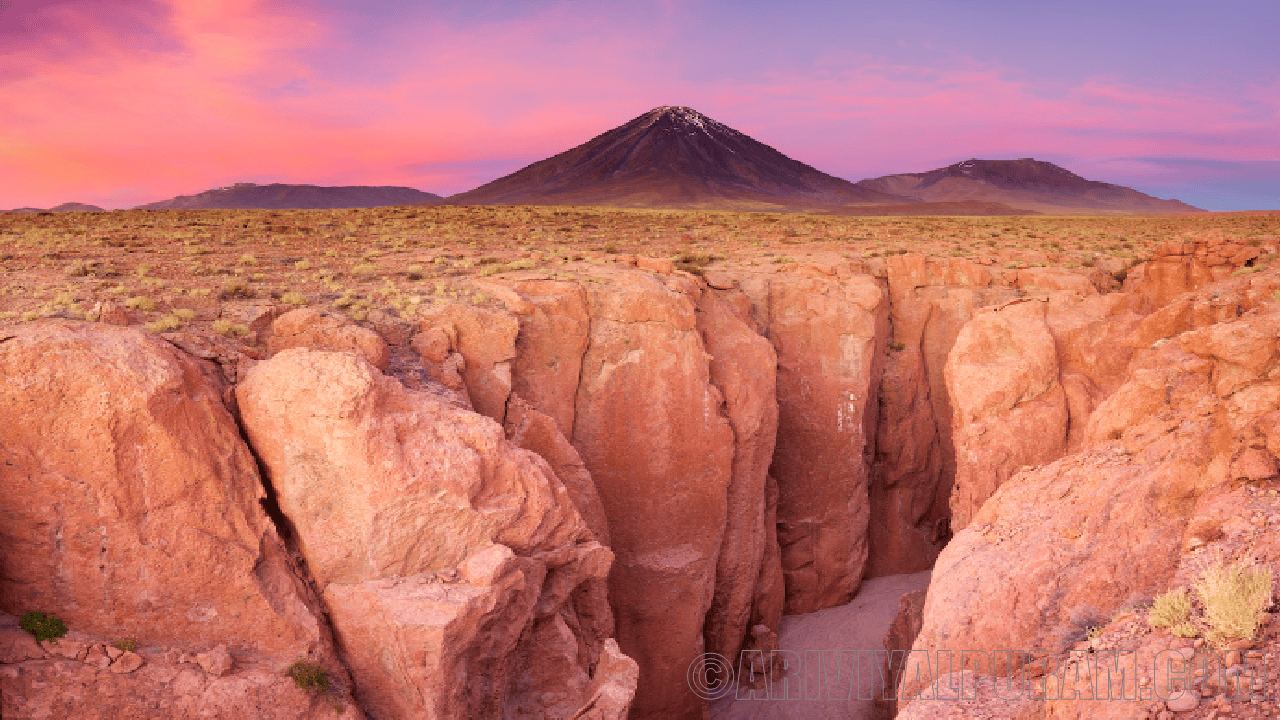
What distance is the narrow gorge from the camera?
847cm

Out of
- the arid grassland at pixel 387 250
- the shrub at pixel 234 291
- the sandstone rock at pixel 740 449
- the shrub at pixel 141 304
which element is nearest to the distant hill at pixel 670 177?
the arid grassland at pixel 387 250

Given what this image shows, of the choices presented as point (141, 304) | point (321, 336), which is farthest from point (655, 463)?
point (141, 304)

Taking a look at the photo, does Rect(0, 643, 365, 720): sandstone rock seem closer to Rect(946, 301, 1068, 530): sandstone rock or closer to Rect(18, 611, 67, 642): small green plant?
Rect(18, 611, 67, 642): small green plant

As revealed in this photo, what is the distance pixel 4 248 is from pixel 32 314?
41.2 ft

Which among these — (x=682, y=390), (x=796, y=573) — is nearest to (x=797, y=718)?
(x=796, y=573)

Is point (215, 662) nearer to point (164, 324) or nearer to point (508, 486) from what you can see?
point (508, 486)

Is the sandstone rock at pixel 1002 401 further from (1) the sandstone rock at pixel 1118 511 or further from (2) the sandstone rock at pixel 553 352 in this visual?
(2) the sandstone rock at pixel 553 352

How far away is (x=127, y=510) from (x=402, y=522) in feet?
10.4

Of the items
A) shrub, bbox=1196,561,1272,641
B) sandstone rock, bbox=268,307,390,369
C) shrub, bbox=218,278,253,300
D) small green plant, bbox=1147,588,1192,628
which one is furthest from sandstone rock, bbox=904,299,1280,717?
shrub, bbox=218,278,253,300

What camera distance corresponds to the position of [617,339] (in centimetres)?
1641

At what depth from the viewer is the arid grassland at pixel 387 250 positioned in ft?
48.0

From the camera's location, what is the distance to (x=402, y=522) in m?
9.77

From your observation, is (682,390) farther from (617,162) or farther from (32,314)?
(617,162)

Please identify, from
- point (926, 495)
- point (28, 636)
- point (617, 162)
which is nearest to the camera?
point (28, 636)
